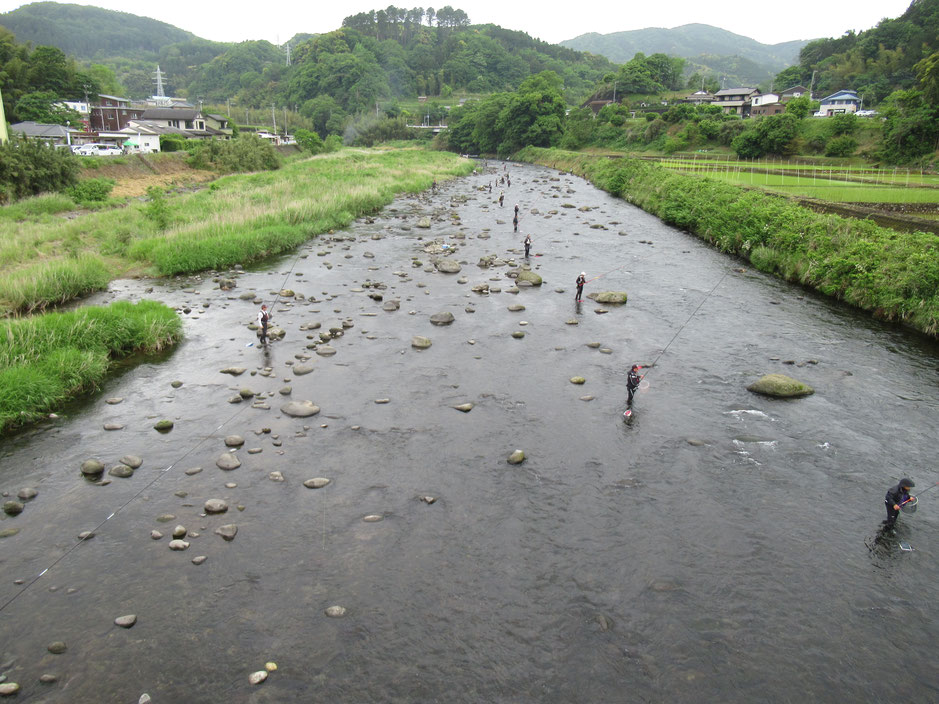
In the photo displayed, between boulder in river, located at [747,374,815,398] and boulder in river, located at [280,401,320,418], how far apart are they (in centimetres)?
1152

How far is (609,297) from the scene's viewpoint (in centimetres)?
2222

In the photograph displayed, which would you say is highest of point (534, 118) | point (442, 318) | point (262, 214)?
point (534, 118)

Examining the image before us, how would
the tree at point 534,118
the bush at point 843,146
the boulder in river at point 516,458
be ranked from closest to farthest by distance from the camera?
the boulder in river at point 516,458, the bush at point 843,146, the tree at point 534,118

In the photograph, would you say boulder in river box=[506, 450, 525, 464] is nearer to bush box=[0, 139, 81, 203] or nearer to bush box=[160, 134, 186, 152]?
bush box=[0, 139, 81, 203]

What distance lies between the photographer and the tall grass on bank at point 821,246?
63.3 feet

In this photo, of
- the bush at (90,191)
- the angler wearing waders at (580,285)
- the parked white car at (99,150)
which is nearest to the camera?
the angler wearing waders at (580,285)

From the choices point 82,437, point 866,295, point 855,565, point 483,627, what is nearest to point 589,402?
point 855,565

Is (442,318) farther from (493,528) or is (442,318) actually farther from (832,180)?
(832,180)

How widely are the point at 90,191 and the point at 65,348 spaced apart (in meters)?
33.4

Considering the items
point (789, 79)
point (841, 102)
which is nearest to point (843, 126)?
point (841, 102)

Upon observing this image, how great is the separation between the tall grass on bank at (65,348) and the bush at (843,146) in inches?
2572

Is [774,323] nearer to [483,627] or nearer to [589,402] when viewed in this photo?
[589,402]

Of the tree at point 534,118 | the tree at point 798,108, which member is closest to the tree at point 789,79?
the tree at point 534,118

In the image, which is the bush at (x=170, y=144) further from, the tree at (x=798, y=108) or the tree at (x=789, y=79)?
the tree at (x=789, y=79)
